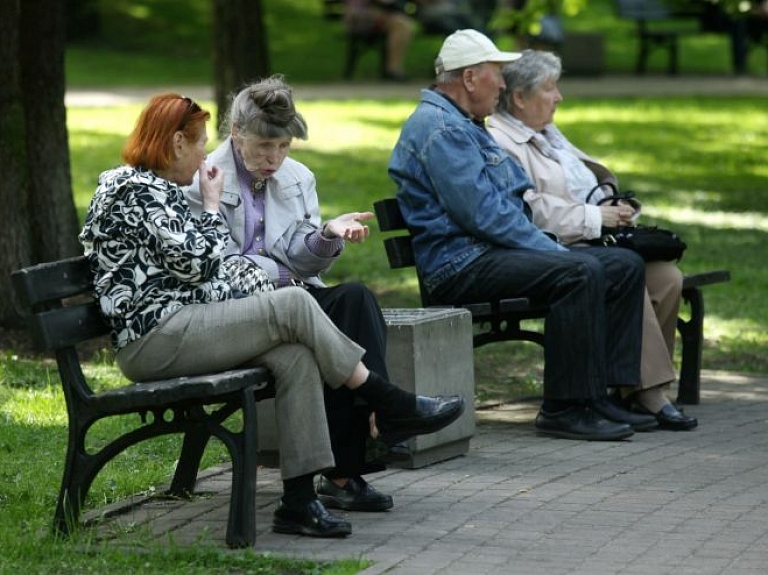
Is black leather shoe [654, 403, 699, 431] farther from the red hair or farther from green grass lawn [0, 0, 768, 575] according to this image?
the red hair

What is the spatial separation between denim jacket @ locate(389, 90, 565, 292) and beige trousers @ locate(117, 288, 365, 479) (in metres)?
1.72

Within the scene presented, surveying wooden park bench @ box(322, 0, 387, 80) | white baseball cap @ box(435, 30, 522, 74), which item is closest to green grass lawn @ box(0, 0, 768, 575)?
wooden park bench @ box(322, 0, 387, 80)

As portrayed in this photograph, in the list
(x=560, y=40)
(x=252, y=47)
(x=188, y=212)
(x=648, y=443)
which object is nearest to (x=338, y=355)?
(x=188, y=212)

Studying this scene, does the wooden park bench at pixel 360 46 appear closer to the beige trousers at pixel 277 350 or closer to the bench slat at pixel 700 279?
the bench slat at pixel 700 279

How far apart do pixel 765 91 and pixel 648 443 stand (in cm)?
1704

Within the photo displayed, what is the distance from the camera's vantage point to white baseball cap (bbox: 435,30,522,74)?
7102mm

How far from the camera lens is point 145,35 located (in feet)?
94.5

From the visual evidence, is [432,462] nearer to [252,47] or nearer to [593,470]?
[593,470]

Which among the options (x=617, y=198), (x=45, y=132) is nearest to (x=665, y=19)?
(x=45, y=132)

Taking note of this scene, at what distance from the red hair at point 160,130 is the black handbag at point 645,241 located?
2.71 m

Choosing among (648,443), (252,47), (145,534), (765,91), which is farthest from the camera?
(765,91)

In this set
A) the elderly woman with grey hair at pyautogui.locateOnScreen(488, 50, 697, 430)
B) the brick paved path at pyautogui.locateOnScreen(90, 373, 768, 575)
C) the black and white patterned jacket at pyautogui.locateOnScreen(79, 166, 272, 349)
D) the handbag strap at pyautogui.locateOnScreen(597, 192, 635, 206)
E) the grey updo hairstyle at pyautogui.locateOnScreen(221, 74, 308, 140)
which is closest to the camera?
the brick paved path at pyautogui.locateOnScreen(90, 373, 768, 575)

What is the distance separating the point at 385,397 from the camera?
5.62m

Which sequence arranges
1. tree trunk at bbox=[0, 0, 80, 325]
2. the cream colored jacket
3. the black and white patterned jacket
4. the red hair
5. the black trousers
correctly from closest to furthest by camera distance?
the black and white patterned jacket < the red hair < the black trousers < the cream colored jacket < tree trunk at bbox=[0, 0, 80, 325]
